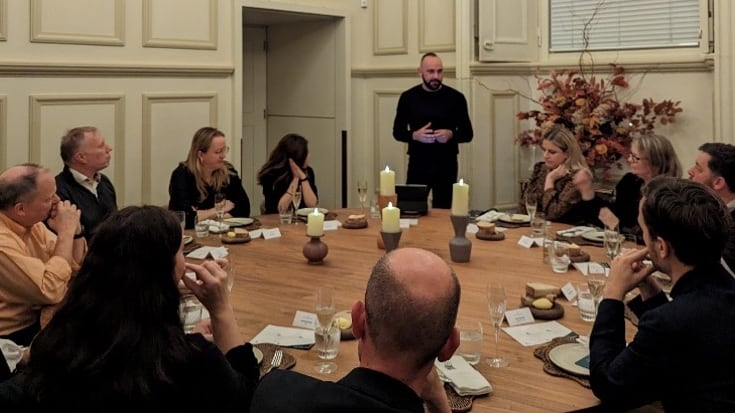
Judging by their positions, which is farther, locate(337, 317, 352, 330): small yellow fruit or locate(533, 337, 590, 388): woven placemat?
locate(337, 317, 352, 330): small yellow fruit

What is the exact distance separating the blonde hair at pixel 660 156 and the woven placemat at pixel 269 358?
245 centimetres

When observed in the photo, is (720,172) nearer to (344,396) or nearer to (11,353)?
(344,396)

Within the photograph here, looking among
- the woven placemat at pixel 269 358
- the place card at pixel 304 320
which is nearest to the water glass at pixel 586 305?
the place card at pixel 304 320

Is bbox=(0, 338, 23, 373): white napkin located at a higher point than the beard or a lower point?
lower

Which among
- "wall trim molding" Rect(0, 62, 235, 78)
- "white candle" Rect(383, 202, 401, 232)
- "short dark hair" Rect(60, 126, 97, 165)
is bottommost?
"white candle" Rect(383, 202, 401, 232)

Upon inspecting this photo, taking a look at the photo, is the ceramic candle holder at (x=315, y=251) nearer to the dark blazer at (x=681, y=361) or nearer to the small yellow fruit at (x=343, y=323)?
the small yellow fruit at (x=343, y=323)

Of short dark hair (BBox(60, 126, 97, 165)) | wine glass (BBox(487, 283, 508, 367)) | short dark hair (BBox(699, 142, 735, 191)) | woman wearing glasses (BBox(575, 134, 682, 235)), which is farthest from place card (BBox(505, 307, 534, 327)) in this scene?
short dark hair (BBox(60, 126, 97, 165))

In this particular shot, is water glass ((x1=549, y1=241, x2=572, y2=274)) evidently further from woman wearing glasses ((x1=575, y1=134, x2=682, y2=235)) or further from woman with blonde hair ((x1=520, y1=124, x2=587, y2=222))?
woman with blonde hair ((x1=520, y1=124, x2=587, y2=222))

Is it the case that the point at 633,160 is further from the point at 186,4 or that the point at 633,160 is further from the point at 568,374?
the point at 186,4

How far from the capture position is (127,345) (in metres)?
1.50

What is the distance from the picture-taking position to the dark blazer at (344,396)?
119cm

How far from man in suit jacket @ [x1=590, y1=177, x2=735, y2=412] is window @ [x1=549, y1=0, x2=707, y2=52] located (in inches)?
156

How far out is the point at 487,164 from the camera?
21.1ft

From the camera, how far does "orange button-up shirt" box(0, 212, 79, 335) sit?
240 cm
